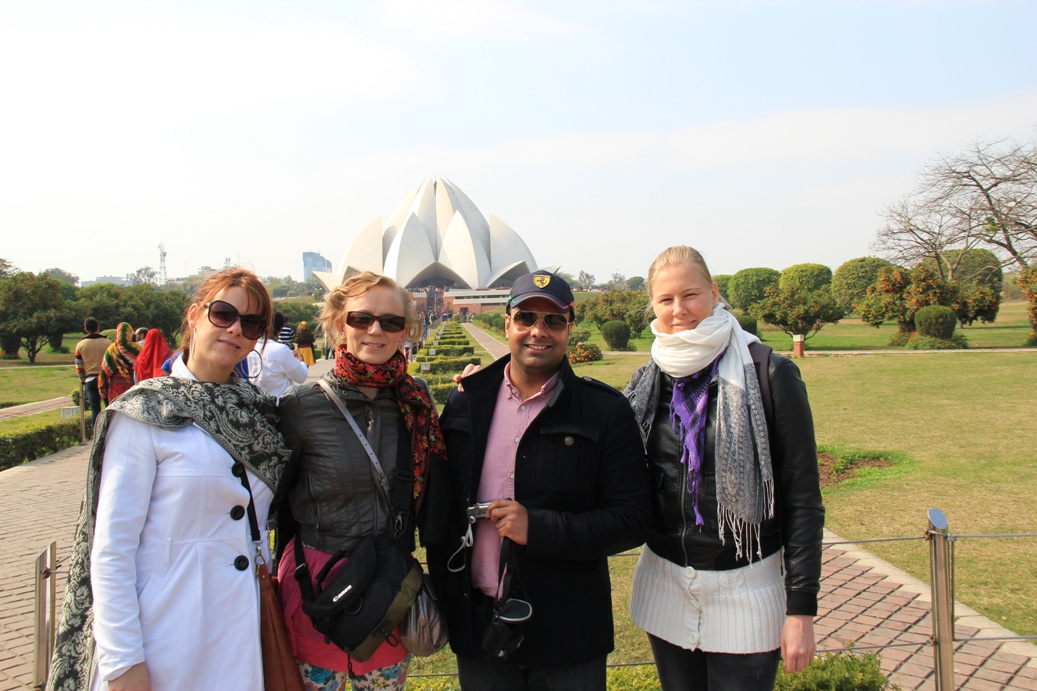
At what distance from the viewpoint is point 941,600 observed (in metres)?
1.70

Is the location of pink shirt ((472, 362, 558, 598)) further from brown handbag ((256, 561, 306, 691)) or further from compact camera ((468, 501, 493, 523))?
brown handbag ((256, 561, 306, 691))

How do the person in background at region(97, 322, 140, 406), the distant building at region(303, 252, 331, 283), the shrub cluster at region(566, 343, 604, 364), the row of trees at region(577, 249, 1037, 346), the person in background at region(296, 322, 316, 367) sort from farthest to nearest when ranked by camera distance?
1. the distant building at region(303, 252, 331, 283)
2. the row of trees at region(577, 249, 1037, 346)
3. the shrub cluster at region(566, 343, 604, 364)
4. the person in background at region(296, 322, 316, 367)
5. the person in background at region(97, 322, 140, 406)

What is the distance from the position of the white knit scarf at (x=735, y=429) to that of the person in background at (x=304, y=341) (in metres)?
5.09

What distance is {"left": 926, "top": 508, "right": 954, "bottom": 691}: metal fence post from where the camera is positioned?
1.67 m

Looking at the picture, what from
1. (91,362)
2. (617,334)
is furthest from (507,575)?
(617,334)

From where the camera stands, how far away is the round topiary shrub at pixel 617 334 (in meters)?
13.9

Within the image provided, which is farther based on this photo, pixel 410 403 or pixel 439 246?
pixel 439 246

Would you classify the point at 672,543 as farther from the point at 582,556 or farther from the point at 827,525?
the point at 827,525

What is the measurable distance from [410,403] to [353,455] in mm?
146

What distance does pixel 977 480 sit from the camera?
4.04 meters

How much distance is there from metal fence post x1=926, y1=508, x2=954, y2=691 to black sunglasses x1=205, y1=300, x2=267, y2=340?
63.2 inches

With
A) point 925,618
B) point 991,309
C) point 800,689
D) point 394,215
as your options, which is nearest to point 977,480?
point 925,618

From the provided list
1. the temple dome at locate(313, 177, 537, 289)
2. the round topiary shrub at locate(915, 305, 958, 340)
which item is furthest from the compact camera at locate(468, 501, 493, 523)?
the temple dome at locate(313, 177, 537, 289)

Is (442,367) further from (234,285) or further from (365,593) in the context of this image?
(365,593)
